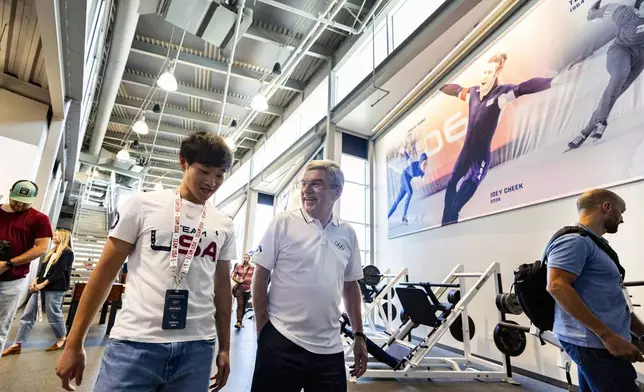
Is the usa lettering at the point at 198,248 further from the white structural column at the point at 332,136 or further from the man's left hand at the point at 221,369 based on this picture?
the white structural column at the point at 332,136

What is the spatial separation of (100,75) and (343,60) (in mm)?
5370

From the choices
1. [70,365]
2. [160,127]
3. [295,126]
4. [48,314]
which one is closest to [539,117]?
[70,365]

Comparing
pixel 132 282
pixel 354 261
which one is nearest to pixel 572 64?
pixel 354 261

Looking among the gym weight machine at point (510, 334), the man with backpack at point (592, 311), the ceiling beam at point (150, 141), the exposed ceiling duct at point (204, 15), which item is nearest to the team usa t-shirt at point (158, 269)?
the man with backpack at point (592, 311)

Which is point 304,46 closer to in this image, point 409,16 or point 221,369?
point 409,16

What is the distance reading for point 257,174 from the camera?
38.5 ft

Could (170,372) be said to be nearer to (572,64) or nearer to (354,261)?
(354,261)

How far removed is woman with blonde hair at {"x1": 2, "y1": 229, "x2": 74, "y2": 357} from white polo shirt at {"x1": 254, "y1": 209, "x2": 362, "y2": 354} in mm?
3649

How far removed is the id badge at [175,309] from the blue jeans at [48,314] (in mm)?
3782

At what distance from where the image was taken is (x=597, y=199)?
5.38ft

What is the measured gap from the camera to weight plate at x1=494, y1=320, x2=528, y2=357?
3.08m

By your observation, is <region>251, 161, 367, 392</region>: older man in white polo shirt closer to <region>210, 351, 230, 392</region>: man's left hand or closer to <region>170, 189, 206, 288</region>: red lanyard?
<region>210, 351, 230, 392</region>: man's left hand

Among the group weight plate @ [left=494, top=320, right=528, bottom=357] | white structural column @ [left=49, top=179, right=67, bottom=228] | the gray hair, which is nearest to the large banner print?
weight plate @ [left=494, top=320, right=528, bottom=357]

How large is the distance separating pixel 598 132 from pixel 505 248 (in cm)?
161
